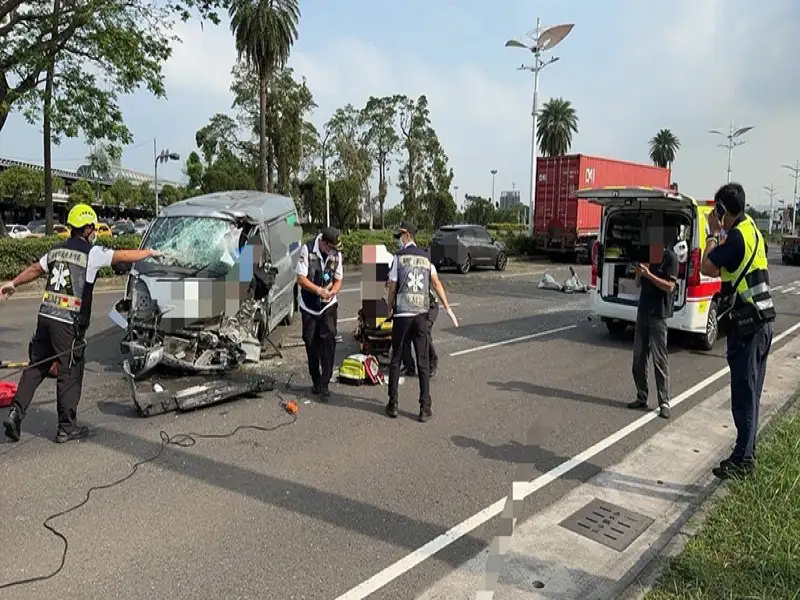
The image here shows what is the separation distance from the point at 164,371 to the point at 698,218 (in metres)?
7.09

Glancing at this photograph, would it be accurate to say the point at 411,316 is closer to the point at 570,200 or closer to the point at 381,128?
the point at 570,200

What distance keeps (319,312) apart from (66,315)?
2416 mm

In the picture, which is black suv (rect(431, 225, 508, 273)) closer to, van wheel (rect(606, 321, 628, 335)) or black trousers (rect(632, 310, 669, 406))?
van wheel (rect(606, 321, 628, 335))

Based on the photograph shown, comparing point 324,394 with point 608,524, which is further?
point 324,394

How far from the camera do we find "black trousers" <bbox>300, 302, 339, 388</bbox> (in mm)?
6660

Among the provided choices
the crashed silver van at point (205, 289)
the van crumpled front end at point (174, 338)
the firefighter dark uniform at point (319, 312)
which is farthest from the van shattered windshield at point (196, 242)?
the firefighter dark uniform at point (319, 312)

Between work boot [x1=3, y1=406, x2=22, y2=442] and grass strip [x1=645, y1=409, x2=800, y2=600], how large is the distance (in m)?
4.84

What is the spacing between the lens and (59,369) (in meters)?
5.20

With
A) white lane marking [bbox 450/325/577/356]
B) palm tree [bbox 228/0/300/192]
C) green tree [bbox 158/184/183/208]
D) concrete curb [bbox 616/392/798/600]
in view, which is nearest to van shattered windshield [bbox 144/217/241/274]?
white lane marking [bbox 450/325/577/356]

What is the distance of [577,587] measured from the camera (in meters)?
3.24

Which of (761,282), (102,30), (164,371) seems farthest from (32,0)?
(761,282)

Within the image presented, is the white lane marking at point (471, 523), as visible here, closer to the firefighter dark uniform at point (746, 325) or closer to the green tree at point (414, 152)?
the firefighter dark uniform at point (746, 325)

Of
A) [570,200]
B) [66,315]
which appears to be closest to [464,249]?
[570,200]

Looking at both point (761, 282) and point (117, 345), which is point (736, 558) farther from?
point (117, 345)
